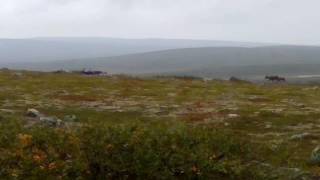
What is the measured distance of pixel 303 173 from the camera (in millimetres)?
18141

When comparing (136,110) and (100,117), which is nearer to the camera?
(100,117)

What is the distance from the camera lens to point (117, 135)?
15.6 meters

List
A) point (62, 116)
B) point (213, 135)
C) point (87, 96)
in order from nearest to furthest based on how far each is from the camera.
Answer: point (213, 135)
point (62, 116)
point (87, 96)

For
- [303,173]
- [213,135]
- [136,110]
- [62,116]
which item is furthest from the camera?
[136,110]

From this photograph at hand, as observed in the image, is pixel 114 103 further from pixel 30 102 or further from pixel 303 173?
pixel 303 173

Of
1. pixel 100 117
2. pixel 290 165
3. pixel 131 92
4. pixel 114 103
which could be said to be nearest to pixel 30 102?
pixel 114 103

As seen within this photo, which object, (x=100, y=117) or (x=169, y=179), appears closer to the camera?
(x=169, y=179)

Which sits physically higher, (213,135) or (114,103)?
(213,135)

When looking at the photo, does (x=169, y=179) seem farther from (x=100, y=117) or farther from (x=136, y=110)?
(x=136, y=110)

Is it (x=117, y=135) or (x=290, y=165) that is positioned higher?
(x=117, y=135)

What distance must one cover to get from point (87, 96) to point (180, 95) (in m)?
7.51

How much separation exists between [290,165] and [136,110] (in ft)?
70.1

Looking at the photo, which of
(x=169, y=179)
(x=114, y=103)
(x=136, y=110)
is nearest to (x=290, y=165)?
(x=169, y=179)

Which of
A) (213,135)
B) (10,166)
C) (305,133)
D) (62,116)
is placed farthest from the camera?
(62,116)
